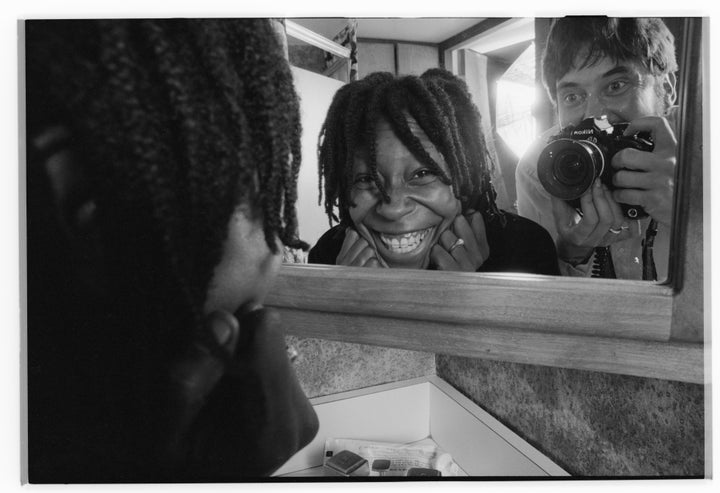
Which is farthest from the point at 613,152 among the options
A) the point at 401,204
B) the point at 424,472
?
the point at 424,472

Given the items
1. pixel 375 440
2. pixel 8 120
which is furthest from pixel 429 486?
pixel 8 120

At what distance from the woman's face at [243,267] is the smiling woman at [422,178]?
10 cm

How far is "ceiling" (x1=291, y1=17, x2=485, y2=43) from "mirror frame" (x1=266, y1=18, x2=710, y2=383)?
259 millimetres

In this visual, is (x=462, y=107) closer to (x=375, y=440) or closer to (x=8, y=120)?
(x=375, y=440)

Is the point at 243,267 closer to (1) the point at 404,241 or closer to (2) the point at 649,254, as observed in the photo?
(1) the point at 404,241

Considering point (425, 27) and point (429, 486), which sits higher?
point (425, 27)

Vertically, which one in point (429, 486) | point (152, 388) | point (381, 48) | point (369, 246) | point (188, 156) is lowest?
point (429, 486)

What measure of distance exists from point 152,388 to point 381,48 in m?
0.50

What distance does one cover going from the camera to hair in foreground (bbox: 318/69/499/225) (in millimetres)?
600

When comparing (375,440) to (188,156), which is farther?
(375,440)

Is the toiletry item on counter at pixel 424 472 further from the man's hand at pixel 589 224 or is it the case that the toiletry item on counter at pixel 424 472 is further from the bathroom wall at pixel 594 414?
the man's hand at pixel 589 224

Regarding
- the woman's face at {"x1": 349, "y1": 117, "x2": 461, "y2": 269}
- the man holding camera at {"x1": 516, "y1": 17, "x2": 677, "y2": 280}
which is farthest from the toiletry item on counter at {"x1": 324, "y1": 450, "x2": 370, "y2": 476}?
the man holding camera at {"x1": 516, "y1": 17, "x2": 677, "y2": 280}

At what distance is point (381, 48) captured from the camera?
61 centimetres

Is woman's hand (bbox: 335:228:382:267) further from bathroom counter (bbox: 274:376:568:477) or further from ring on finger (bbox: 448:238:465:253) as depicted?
bathroom counter (bbox: 274:376:568:477)
